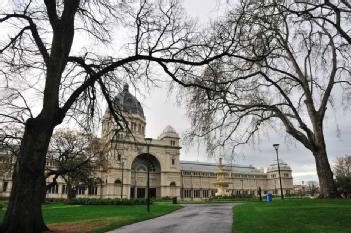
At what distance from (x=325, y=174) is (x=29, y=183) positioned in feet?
61.4

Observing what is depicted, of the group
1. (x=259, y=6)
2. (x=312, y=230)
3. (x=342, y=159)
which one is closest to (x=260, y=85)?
(x=259, y=6)

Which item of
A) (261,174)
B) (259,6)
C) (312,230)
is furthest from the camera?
(261,174)

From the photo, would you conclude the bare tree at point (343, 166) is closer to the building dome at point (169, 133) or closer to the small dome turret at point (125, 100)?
the building dome at point (169, 133)

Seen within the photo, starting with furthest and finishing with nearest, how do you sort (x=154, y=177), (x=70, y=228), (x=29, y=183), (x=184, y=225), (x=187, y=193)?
1. (x=187, y=193)
2. (x=154, y=177)
3. (x=70, y=228)
4. (x=184, y=225)
5. (x=29, y=183)

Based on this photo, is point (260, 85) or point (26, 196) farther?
point (260, 85)

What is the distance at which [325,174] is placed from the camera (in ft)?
69.7

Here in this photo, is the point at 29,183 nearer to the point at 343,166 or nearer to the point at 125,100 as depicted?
the point at 125,100

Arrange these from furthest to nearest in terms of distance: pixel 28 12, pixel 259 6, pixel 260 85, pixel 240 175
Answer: pixel 240 175, pixel 260 85, pixel 259 6, pixel 28 12

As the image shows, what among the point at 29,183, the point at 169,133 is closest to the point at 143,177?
the point at 169,133

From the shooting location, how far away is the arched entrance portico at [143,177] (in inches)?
3573

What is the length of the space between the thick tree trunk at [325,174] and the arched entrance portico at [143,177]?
7103 cm

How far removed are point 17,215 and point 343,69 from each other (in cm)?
2054

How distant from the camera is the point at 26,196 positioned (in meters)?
9.68

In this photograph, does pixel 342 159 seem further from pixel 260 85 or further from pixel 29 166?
pixel 29 166
